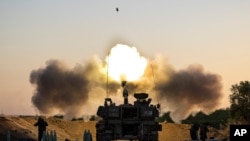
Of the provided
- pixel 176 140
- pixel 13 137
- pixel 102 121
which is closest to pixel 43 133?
pixel 102 121

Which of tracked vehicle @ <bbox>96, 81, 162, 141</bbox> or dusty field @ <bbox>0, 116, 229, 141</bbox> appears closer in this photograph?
tracked vehicle @ <bbox>96, 81, 162, 141</bbox>

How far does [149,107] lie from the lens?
43656 millimetres

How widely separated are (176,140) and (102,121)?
2812 centimetres

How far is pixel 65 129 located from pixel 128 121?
34.7 meters

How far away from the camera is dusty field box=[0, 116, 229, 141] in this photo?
62.9 m

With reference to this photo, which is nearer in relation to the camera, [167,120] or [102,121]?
[102,121]

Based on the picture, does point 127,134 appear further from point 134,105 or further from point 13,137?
point 13,137

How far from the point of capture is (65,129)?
253 feet

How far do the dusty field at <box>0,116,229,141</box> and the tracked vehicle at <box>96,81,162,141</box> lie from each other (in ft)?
56.4

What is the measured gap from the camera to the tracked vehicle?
4331cm

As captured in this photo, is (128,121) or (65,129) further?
(65,129)

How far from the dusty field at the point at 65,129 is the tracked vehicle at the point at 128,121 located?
17177 mm

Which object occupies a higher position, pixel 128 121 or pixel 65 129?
pixel 65 129

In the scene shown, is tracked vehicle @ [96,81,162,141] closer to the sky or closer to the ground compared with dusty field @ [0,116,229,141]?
closer to the ground
